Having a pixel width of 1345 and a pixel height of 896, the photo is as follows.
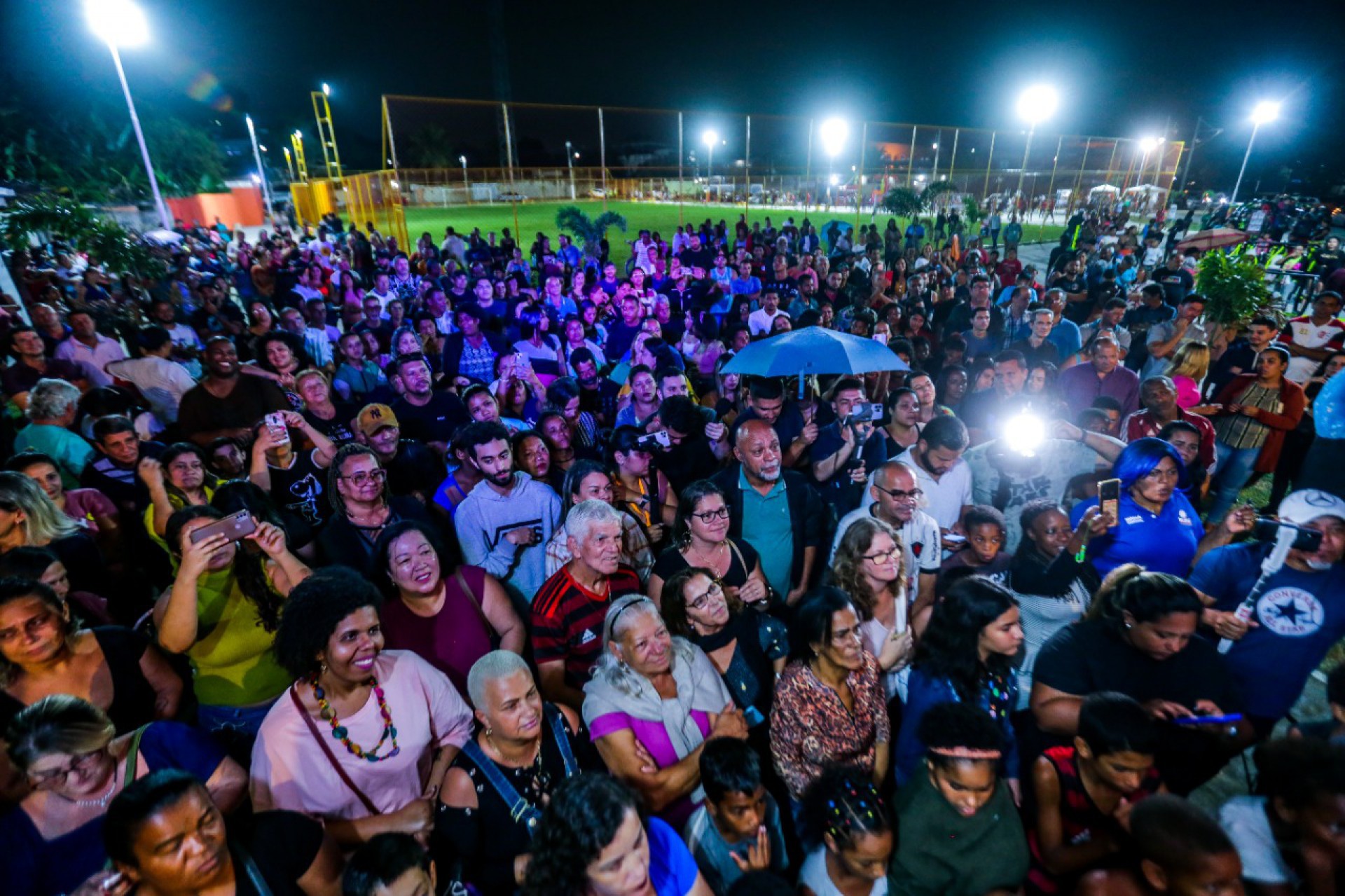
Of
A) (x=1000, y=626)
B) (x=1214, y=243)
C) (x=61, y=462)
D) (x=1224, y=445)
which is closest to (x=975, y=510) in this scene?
(x=1000, y=626)

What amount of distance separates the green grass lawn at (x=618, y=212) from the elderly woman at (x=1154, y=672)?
21637mm

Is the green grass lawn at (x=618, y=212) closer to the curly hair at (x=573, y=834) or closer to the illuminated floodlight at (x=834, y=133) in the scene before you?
the illuminated floodlight at (x=834, y=133)

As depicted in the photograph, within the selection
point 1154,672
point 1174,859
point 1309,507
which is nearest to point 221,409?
point 1174,859

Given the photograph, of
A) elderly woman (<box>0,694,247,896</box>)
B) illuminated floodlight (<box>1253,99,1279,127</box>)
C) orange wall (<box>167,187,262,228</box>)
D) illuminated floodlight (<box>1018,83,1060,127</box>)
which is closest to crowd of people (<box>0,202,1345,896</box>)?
elderly woman (<box>0,694,247,896</box>)

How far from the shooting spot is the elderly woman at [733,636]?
9.07ft

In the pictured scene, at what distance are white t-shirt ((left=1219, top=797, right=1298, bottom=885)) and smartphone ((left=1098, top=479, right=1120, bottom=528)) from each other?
66.4 inches

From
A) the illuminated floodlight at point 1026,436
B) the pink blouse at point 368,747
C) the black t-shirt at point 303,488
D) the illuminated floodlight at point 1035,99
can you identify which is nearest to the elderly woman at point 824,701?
the pink blouse at point 368,747

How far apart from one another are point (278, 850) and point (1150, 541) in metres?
4.68

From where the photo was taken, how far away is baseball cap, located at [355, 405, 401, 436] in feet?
14.2

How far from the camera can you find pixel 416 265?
47.9 ft

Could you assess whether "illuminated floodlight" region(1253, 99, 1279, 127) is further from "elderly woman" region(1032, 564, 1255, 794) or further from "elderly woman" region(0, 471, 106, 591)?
"elderly woman" region(0, 471, 106, 591)

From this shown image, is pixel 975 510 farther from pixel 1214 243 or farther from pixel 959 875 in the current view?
pixel 1214 243

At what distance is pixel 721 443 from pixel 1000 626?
2626 millimetres

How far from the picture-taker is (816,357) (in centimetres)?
488
